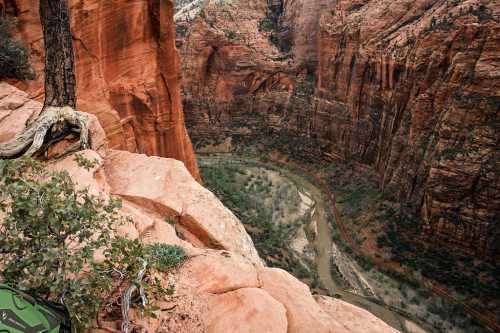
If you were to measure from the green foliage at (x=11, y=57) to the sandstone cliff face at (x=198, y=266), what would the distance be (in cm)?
298

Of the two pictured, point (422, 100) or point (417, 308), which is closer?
point (417, 308)

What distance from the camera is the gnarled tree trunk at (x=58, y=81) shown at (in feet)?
28.6

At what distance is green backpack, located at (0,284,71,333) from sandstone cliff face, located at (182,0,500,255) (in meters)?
26.2

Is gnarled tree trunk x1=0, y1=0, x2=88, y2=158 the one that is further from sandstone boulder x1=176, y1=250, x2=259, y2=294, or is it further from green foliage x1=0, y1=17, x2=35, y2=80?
sandstone boulder x1=176, y1=250, x2=259, y2=294

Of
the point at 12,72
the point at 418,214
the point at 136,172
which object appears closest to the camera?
the point at 136,172

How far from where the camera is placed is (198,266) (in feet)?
20.7

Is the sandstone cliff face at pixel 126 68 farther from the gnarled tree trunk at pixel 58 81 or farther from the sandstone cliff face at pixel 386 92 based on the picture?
the sandstone cliff face at pixel 386 92

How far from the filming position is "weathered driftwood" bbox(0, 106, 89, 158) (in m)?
7.89

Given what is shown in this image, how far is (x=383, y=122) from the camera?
114 feet

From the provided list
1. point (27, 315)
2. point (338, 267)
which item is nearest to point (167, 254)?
point (27, 315)

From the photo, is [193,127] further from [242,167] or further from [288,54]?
[288,54]

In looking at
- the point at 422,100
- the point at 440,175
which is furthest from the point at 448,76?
the point at 440,175

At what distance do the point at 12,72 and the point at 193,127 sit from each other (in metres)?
41.2

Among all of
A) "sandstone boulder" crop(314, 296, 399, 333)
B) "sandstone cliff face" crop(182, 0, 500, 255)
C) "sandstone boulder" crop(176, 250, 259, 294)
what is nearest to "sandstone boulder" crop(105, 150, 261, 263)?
"sandstone boulder" crop(176, 250, 259, 294)
